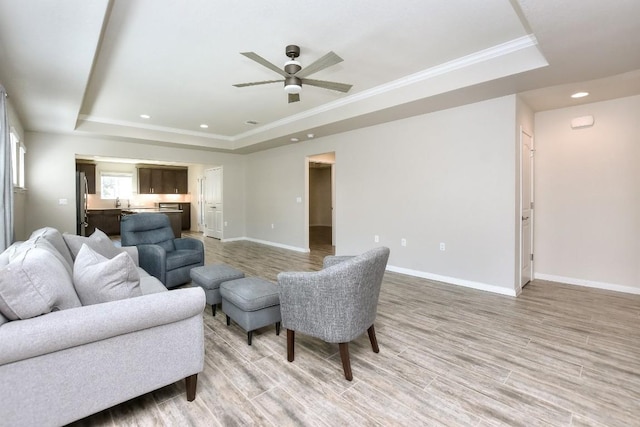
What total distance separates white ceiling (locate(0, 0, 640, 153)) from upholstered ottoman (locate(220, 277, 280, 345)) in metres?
2.30

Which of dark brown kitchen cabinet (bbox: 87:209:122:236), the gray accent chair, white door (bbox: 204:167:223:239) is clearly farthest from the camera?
dark brown kitchen cabinet (bbox: 87:209:122:236)

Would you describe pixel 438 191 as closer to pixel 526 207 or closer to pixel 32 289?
pixel 526 207

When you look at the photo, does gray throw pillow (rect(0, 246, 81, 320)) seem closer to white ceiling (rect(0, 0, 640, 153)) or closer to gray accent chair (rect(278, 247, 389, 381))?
gray accent chair (rect(278, 247, 389, 381))

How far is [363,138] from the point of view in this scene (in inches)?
214

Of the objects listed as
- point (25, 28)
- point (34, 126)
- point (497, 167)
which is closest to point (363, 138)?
point (497, 167)

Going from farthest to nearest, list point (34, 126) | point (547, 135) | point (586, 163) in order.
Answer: point (34, 126) → point (547, 135) → point (586, 163)

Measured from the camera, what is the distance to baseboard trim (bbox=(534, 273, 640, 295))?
12.7 ft

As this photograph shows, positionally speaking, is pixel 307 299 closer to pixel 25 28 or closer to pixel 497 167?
pixel 25 28

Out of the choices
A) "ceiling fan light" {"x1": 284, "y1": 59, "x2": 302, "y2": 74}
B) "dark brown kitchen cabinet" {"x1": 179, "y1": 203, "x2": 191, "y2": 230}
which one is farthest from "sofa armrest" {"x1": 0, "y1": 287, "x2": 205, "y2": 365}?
"dark brown kitchen cabinet" {"x1": 179, "y1": 203, "x2": 191, "y2": 230}

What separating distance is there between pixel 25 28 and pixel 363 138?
4367 mm

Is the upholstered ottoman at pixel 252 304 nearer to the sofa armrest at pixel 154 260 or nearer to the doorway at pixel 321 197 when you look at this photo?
the sofa armrest at pixel 154 260

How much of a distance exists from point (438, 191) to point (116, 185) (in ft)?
34.1

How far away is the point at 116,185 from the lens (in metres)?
10.2

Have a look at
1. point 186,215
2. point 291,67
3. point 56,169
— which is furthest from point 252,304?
point 186,215
